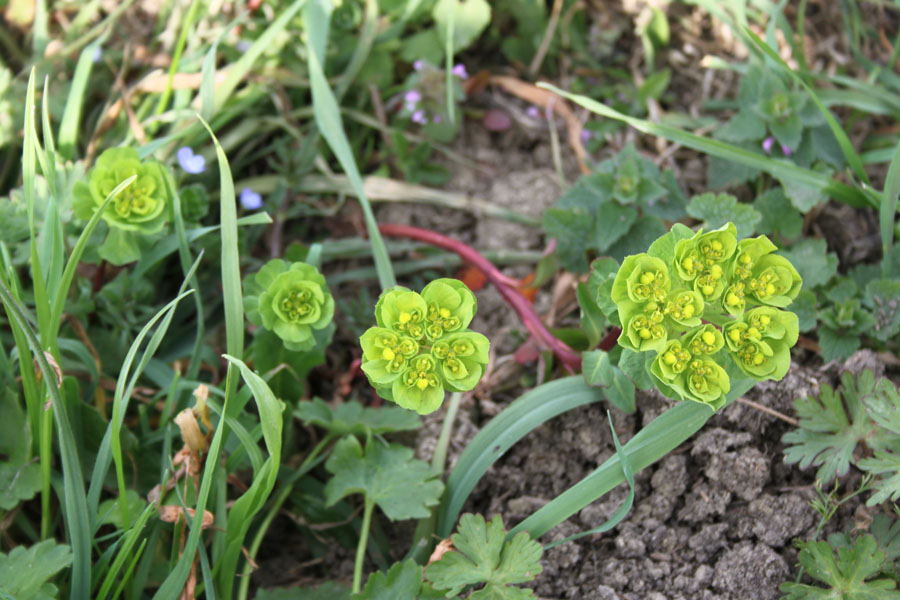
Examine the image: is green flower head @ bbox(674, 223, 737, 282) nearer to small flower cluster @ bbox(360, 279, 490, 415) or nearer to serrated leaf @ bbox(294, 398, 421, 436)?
small flower cluster @ bbox(360, 279, 490, 415)

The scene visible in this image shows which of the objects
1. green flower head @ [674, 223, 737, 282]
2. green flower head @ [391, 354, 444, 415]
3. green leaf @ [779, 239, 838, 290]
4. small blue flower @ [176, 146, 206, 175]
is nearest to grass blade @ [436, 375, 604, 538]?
green flower head @ [391, 354, 444, 415]

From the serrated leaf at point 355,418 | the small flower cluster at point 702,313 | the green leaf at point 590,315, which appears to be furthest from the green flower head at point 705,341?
the serrated leaf at point 355,418

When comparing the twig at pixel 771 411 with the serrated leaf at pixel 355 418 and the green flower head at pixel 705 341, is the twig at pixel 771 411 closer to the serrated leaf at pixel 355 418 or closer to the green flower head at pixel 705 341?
the green flower head at pixel 705 341

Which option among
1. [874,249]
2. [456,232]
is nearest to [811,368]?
[874,249]

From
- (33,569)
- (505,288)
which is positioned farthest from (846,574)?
(33,569)

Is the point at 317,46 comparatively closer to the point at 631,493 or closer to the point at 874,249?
the point at 631,493
